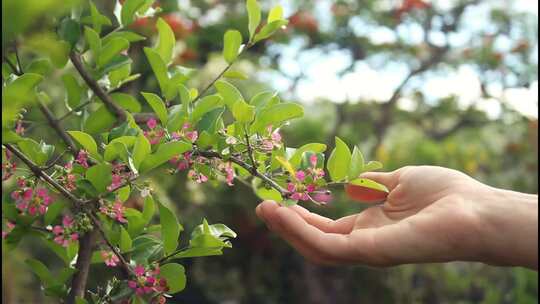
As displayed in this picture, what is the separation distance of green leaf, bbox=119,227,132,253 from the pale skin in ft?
0.56

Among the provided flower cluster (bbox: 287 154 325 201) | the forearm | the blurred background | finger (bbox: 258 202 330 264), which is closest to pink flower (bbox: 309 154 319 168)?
flower cluster (bbox: 287 154 325 201)

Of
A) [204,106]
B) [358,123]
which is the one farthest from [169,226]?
[358,123]

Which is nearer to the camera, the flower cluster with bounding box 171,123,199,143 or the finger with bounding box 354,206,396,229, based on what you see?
the flower cluster with bounding box 171,123,199,143

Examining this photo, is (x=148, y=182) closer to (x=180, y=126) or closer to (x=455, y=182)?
(x=180, y=126)

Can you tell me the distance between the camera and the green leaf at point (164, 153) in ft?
2.42

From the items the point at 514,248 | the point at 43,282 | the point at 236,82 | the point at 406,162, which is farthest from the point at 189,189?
the point at 514,248

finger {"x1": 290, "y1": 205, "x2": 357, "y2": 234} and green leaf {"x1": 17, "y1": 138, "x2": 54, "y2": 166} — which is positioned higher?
green leaf {"x1": 17, "y1": 138, "x2": 54, "y2": 166}

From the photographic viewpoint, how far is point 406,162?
4438 mm

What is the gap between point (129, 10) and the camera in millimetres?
961

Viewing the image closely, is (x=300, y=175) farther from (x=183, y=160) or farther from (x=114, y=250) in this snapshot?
(x=114, y=250)

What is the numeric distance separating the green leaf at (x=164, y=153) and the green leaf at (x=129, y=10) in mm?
294

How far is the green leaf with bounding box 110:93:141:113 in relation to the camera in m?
1.03

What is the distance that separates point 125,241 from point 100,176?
108mm

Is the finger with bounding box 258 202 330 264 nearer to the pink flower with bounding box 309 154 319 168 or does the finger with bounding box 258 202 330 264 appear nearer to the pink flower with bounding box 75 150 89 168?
the pink flower with bounding box 309 154 319 168
